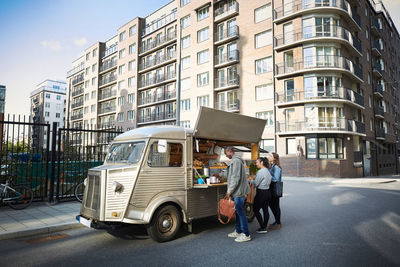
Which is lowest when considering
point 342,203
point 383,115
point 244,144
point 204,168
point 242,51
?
point 342,203

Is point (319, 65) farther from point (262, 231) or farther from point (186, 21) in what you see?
point (262, 231)

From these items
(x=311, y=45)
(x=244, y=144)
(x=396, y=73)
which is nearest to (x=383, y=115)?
(x=396, y=73)

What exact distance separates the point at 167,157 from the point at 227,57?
1106 inches

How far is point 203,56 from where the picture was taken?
35.0 m

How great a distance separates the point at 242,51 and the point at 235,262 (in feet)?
95.5

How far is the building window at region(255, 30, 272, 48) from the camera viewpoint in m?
29.2

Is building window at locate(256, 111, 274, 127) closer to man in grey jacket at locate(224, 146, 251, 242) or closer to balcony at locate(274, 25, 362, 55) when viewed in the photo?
balcony at locate(274, 25, 362, 55)

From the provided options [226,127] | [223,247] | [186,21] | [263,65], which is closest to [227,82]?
[263,65]

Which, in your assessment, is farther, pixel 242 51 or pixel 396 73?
pixel 396 73

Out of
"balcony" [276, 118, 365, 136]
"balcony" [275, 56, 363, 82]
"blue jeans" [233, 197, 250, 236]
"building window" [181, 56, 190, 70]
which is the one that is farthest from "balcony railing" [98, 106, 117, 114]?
"blue jeans" [233, 197, 250, 236]

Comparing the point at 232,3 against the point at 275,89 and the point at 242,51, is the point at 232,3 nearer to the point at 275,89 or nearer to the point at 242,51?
the point at 242,51

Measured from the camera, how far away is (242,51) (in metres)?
31.1

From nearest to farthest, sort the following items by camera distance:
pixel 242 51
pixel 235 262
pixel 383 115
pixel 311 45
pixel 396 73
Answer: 1. pixel 235 262
2. pixel 311 45
3. pixel 242 51
4. pixel 383 115
5. pixel 396 73

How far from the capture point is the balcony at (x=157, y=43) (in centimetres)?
3986
